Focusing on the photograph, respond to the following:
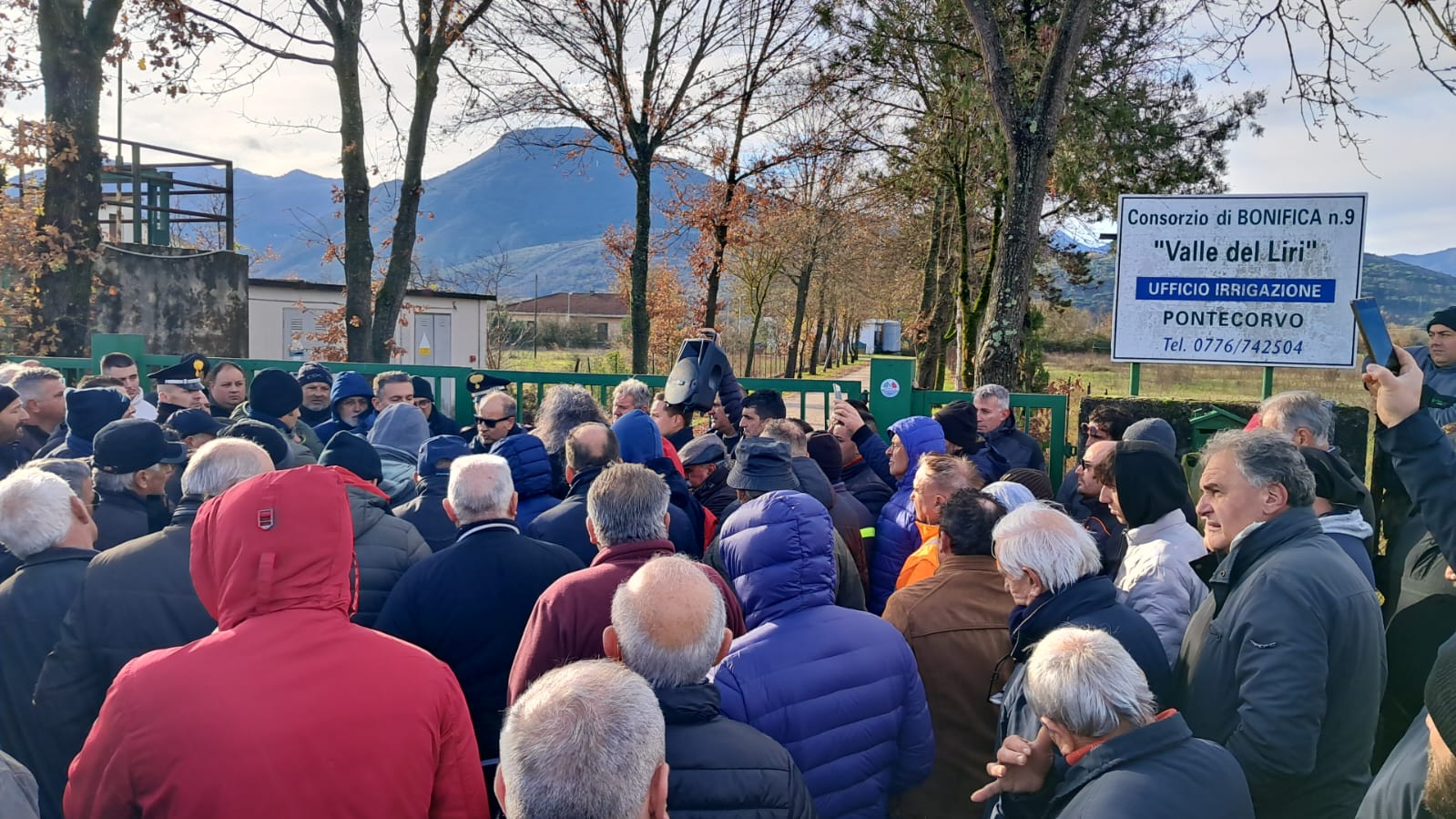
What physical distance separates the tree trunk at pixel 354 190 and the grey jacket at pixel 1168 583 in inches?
484

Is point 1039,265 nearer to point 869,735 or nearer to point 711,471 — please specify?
point 711,471

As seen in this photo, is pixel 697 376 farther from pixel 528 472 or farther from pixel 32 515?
pixel 32 515

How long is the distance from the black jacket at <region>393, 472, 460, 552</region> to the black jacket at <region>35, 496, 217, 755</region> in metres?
1.21

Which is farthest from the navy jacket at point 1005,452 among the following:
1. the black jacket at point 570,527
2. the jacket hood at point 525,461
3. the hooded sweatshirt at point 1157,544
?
the jacket hood at point 525,461

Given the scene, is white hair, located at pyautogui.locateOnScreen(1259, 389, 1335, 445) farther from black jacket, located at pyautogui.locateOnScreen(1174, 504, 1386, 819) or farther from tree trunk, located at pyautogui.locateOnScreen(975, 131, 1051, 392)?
tree trunk, located at pyautogui.locateOnScreen(975, 131, 1051, 392)

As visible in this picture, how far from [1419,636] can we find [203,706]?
13.0ft

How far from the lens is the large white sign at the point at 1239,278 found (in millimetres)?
7715

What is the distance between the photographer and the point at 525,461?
14.8ft

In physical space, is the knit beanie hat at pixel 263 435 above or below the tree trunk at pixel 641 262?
below

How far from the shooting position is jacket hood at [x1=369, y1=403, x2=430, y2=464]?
5578 mm

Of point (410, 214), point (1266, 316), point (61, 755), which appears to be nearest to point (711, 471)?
point (61, 755)

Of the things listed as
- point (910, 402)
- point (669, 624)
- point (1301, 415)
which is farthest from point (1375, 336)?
point (910, 402)

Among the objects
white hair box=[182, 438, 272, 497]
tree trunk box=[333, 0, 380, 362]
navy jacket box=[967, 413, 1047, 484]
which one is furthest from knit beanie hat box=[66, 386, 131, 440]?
tree trunk box=[333, 0, 380, 362]

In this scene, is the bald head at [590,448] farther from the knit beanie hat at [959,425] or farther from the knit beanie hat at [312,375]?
the knit beanie hat at [312,375]
